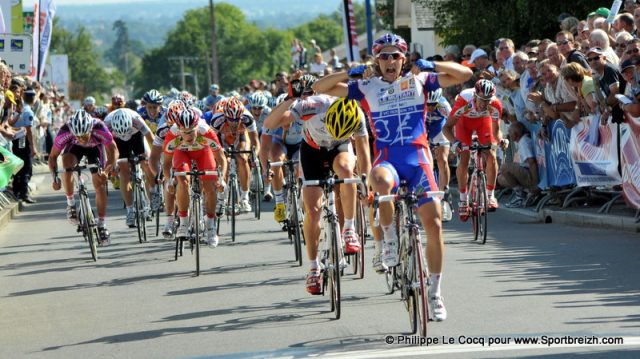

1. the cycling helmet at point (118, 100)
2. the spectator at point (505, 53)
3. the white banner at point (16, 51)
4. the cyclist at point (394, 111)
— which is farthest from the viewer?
the white banner at point (16, 51)

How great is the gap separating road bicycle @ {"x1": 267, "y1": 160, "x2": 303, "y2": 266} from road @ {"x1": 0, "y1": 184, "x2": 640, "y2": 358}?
0.79 feet

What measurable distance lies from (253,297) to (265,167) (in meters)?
4.64

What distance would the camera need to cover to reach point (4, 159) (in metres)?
13.6

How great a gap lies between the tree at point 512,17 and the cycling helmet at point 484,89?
1131cm

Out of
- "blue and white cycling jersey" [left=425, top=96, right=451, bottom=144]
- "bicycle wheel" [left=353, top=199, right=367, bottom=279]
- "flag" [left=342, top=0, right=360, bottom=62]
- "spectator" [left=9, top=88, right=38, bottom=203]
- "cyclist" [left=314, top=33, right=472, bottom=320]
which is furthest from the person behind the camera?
"flag" [left=342, top=0, right=360, bottom=62]

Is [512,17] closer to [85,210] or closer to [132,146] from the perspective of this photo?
[132,146]

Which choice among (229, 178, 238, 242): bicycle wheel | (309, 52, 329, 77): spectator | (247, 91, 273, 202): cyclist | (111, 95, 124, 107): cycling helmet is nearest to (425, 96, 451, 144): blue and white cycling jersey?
(247, 91, 273, 202): cyclist

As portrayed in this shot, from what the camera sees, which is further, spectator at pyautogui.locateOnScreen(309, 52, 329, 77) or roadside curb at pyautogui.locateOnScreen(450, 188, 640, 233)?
spectator at pyautogui.locateOnScreen(309, 52, 329, 77)

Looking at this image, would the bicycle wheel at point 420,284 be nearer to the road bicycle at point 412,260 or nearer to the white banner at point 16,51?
the road bicycle at point 412,260

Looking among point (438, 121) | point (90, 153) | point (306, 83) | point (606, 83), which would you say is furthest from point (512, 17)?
point (306, 83)

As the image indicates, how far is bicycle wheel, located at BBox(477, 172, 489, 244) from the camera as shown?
52.5ft

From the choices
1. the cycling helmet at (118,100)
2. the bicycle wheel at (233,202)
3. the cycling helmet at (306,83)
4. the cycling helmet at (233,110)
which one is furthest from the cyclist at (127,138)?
the cycling helmet at (306,83)

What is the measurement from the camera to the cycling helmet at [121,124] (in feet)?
61.1

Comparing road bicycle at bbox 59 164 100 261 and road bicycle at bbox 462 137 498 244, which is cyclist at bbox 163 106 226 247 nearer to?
road bicycle at bbox 59 164 100 261
